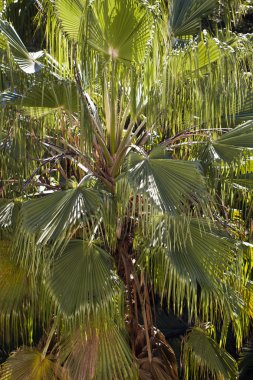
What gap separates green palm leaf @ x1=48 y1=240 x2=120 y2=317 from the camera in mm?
4762

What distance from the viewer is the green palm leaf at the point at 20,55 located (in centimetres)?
500

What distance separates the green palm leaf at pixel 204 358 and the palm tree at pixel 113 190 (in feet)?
0.08

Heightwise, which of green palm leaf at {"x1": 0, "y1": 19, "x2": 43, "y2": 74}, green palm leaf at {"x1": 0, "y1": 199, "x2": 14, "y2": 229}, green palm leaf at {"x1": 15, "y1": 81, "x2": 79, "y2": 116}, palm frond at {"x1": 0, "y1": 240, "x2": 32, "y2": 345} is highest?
green palm leaf at {"x1": 0, "y1": 19, "x2": 43, "y2": 74}

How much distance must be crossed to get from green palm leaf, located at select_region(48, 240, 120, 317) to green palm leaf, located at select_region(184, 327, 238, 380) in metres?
1.23

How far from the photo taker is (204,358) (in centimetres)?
571

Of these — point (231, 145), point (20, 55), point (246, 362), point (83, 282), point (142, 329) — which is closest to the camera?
point (83, 282)

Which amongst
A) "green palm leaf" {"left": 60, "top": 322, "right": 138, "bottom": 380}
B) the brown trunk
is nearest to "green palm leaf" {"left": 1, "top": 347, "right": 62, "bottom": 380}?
"green palm leaf" {"left": 60, "top": 322, "right": 138, "bottom": 380}

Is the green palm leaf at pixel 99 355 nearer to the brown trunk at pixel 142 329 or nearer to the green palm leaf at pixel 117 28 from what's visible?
the brown trunk at pixel 142 329

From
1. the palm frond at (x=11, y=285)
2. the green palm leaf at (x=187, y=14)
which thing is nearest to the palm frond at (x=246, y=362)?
the palm frond at (x=11, y=285)

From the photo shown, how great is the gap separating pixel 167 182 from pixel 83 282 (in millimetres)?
860

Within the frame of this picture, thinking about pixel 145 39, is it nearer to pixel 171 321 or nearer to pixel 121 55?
pixel 121 55

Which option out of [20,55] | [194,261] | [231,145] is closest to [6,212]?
[20,55]

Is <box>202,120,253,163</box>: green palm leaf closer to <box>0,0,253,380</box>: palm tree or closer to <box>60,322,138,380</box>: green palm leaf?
<box>0,0,253,380</box>: palm tree

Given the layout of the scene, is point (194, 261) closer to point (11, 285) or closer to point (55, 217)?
point (55, 217)
